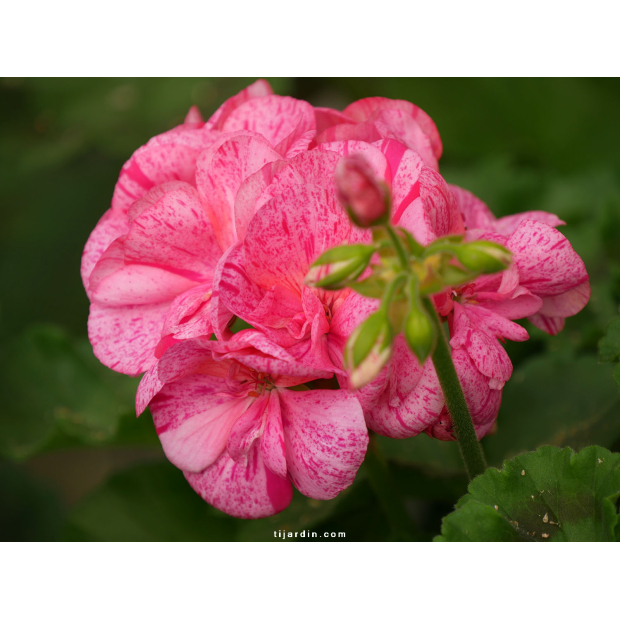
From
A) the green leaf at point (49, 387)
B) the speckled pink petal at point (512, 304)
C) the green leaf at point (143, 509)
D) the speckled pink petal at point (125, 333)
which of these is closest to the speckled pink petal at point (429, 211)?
the speckled pink petal at point (512, 304)

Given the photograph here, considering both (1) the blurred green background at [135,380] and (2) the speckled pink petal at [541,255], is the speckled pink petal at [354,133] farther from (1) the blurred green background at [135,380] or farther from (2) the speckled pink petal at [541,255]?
(1) the blurred green background at [135,380]

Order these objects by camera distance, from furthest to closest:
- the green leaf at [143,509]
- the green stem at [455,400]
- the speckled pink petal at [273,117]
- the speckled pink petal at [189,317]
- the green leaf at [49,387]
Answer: the green leaf at [49,387], the green leaf at [143,509], the speckled pink petal at [273,117], the speckled pink petal at [189,317], the green stem at [455,400]

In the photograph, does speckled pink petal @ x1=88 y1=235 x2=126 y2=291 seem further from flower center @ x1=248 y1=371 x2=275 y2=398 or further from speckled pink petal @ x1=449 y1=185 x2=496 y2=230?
speckled pink petal @ x1=449 y1=185 x2=496 y2=230

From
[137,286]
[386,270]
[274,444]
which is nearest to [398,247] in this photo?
[386,270]

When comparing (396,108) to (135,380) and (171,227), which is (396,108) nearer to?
(171,227)

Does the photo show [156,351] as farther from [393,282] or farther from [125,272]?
[393,282]

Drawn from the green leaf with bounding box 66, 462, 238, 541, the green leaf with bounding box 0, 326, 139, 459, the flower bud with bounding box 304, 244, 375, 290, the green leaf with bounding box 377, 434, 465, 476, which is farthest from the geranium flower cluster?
the green leaf with bounding box 0, 326, 139, 459
